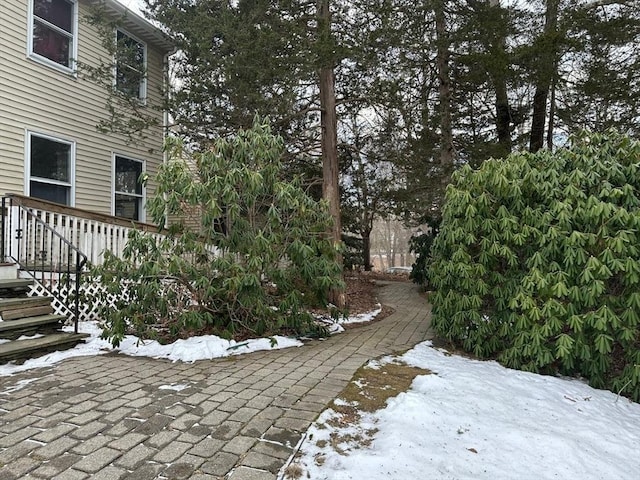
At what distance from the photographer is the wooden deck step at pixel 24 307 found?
4594 mm

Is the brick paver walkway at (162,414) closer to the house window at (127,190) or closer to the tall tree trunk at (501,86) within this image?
the house window at (127,190)

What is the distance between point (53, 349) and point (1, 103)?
5.05 meters

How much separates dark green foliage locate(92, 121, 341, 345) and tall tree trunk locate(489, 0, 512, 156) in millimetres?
4817

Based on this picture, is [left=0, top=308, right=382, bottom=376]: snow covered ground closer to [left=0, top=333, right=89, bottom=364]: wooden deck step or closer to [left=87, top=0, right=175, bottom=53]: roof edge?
[left=0, top=333, right=89, bottom=364]: wooden deck step

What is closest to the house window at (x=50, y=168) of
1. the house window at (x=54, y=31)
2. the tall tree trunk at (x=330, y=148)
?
the house window at (x=54, y=31)

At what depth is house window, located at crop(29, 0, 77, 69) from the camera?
754cm

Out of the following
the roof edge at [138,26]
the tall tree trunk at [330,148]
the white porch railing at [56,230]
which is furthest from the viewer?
the roof edge at [138,26]

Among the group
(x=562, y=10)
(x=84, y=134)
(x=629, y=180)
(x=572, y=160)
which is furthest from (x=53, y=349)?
(x=562, y=10)

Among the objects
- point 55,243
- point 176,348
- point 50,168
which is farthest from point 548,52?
point 50,168

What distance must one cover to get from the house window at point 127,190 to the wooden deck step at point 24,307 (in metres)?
4.56

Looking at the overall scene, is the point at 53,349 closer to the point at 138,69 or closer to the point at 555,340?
the point at 555,340

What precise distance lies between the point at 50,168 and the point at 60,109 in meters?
1.23

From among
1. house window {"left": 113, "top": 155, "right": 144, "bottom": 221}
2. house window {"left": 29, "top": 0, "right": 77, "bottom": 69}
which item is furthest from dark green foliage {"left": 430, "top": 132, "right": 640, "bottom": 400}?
house window {"left": 29, "top": 0, "right": 77, "bottom": 69}

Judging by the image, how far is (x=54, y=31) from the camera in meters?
7.86
